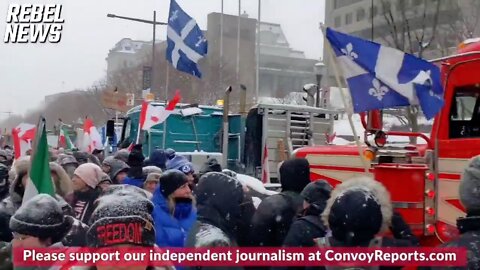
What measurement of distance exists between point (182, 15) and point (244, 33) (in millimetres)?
54887

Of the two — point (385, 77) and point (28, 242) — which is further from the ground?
point (385, 77)

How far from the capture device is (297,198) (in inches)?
177

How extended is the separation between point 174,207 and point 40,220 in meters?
1.66

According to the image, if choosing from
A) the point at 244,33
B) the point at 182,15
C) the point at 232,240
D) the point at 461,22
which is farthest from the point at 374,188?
the point at 244,33

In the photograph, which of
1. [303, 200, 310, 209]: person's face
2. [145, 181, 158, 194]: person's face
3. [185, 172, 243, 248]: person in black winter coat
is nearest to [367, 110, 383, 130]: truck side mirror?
[303, 200, 310, 209]: person's face

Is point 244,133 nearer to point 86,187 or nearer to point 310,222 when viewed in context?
point 86,187

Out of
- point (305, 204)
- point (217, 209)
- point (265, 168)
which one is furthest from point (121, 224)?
point (265, 168)

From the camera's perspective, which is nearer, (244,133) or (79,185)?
(79,185)

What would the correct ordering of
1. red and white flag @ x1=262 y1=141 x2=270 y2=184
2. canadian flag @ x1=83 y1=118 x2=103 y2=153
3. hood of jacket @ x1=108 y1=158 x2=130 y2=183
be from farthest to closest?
canadian flag @ x1=83 y1=118 x2=103 y2=153 < red and white flag @ x1=262 y1=141 x2=270 y2=184 < hood of jacket @ x1=108 y1=158 x2=130 y2=183

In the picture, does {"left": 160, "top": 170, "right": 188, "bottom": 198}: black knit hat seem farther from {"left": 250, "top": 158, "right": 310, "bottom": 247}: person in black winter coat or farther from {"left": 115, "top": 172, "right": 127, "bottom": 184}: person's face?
{"left": 115, "top": 172, "right": 127, "bottom": 184}: person's face

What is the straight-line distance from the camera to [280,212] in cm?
431

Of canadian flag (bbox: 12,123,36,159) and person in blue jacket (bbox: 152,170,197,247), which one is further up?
canadian flag (bbox: 12,123,36,159)

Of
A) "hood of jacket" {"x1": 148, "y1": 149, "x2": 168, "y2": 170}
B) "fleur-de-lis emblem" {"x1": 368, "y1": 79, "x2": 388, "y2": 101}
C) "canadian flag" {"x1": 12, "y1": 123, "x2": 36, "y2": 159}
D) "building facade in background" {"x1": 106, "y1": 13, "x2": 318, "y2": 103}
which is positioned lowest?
"hood of jacket" {"x1": 148, "y1": 149, "x2": 168, "y2": 170}

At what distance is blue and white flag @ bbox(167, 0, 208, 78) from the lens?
13938 millimetres
